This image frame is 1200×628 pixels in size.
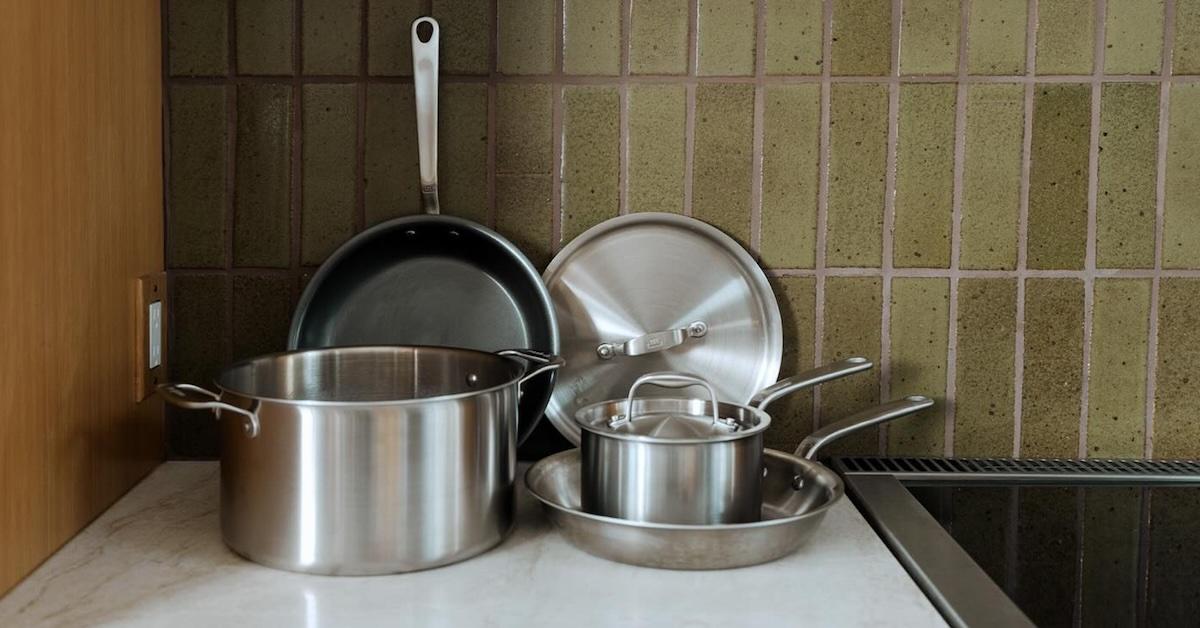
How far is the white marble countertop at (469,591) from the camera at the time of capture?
2.63 ft

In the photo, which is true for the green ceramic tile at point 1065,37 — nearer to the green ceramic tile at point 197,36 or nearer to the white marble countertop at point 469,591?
the white marble countertop at point 469,591

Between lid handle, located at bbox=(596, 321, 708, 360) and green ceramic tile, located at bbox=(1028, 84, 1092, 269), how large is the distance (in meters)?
0.38

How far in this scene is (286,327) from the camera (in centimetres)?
Answer: 122

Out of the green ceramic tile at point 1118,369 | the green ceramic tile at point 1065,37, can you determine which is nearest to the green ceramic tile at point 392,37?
the green ceramic tile at point 1065,37

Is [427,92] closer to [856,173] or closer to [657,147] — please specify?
[657,147]

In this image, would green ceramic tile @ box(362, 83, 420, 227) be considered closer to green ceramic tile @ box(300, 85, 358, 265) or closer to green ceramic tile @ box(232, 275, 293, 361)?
green ceramic tile @ box(300, 85, 358, 265)

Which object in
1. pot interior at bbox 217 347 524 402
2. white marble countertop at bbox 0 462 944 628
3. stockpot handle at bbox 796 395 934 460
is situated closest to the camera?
white marble countertop at bbox 0 462 944 628

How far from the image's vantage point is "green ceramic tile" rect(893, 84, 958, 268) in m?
1.20

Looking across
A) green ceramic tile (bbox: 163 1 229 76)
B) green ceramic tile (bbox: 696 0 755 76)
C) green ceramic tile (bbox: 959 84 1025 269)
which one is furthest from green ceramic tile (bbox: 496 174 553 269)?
green ceramic tile (bbox: 959 84 1025 269)

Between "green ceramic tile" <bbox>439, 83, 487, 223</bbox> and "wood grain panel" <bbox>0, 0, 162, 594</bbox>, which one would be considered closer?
"wood grain panel" <bbox>0, 0, 162, 594</bbox>

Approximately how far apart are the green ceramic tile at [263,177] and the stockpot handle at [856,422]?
0.60 metres

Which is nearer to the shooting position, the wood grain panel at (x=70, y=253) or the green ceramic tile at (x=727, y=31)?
the wood grain panel at (x=70, y=253)

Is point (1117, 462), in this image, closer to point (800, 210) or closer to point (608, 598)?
point (800, 210)

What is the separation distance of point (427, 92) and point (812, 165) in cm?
42
